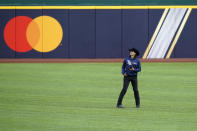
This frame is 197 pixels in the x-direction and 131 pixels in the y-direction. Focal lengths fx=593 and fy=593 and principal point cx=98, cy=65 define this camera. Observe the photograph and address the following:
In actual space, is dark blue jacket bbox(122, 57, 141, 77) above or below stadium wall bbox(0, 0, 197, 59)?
below

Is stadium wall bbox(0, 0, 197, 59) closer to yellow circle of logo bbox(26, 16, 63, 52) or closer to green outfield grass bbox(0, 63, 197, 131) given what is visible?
yellow circle of logo bbox(26, 16, 63, 52)

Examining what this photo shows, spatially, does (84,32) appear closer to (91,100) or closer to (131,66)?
(91,100)

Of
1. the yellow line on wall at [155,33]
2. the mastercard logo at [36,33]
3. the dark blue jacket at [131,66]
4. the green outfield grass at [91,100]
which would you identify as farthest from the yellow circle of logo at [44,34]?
the dark blue jacket at [131,66]

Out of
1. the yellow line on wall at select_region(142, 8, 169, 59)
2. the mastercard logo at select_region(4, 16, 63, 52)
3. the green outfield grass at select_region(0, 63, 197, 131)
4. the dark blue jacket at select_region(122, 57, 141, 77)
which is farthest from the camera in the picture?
the mastercard logo at select_region(4, 16, 63, 52)

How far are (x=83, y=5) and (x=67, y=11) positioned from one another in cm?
103

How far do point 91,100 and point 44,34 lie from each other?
58.9ft

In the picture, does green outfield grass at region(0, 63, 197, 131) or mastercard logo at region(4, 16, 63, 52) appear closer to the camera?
green outfield grass at region(0, 63, 197, 131)

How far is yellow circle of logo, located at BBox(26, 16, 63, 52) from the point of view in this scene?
117 feet

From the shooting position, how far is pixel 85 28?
1407 inches

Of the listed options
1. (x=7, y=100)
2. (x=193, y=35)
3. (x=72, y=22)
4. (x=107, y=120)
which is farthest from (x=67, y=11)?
(x=107, y=120)

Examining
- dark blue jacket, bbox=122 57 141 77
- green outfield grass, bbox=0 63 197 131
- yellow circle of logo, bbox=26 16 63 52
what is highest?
yellow circle of logo, bbox=26 16 63 52

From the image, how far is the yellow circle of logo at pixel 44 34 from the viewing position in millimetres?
35781

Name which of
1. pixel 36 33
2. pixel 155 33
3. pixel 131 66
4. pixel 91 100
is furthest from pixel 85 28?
pixel 131 66

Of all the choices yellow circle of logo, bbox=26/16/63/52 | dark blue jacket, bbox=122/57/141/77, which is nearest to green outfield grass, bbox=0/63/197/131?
dark blue jacket, bbox=122/57/141/77
